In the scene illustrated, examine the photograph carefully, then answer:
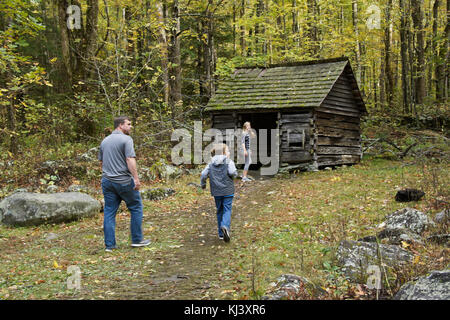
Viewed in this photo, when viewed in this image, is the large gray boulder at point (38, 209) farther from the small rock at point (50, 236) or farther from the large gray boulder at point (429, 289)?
the large gray boulder at point (429, 289)

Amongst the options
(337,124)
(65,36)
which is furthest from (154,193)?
(65,36)

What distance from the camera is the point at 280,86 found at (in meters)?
16.6

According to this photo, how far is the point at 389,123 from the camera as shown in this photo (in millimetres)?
22375

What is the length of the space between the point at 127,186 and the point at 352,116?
14.5 metres

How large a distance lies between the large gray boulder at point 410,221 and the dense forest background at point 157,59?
7756 millimetres

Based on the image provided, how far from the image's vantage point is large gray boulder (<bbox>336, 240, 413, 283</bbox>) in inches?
185

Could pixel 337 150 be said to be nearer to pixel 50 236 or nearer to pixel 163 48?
pixel 163 48

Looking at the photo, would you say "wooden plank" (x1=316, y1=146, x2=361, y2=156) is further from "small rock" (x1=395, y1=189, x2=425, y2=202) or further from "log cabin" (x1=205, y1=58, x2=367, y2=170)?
"small rock" (x1=395, y1=189, x2=425, y2=202)

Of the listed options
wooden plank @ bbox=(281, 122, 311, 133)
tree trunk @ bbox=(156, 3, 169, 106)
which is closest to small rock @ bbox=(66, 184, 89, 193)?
tree trunk @ bbox=(156, 3, 169, 106)

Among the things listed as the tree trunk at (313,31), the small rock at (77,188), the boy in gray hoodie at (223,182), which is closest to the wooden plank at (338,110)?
the tree trunk at (313,31)

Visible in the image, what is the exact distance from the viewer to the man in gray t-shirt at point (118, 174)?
6301 mm

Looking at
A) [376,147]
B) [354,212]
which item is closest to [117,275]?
[354,212]
